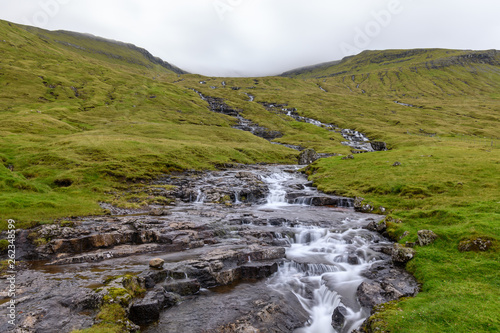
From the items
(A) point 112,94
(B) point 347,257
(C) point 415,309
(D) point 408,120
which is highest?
(A) point 112,94

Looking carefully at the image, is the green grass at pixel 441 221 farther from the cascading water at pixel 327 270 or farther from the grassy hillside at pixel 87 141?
the grassy hillside at pixel 87 141

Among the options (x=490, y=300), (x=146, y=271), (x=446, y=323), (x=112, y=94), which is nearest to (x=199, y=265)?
(x=146, y=271)

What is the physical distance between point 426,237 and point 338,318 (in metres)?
9.34

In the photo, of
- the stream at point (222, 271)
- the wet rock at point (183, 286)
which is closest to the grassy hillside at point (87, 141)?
the stream at point (222, 271)

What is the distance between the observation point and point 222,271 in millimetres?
16422

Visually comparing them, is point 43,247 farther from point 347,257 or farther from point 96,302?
point 347,257

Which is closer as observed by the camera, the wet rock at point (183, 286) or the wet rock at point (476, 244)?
the wet rock at point (183, 286)

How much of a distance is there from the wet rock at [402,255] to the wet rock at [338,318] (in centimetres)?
586

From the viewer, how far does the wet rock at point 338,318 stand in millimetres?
12891

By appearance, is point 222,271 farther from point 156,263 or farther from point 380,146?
point 380,146

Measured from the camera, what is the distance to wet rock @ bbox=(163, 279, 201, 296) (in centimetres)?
1453

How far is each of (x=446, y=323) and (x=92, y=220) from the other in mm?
26350

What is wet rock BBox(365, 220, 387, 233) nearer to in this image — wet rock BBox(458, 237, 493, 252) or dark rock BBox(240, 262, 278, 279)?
wet rock BBox(458, 237, 493, 252)

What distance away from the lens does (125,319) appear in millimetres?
11234
